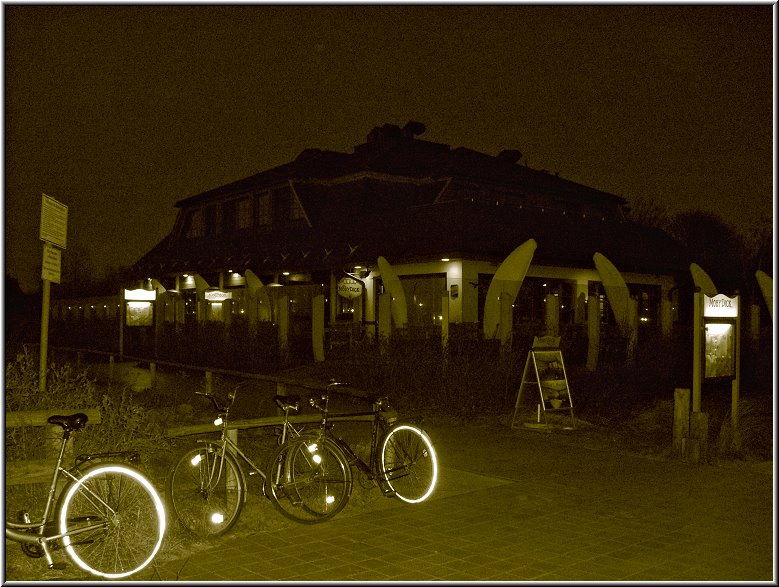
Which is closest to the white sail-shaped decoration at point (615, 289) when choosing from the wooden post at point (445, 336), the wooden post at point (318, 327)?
the wooden post at point (445, 336)

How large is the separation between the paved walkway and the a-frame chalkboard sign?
268 cm

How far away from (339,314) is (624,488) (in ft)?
67.1

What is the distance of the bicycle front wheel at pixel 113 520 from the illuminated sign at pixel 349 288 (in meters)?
18.4

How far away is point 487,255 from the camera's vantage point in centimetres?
2303

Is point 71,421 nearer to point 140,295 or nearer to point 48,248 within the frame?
point 48,248

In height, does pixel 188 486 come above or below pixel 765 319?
below

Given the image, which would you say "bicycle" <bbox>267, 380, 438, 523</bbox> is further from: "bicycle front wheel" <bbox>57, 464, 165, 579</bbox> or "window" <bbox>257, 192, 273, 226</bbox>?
"window" <bbox>257, 192, 273, 226</bbox>

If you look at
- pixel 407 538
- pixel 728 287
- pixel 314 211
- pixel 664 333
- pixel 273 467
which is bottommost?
pixel 407 538

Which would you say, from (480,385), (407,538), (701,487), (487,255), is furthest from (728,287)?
(407,538)

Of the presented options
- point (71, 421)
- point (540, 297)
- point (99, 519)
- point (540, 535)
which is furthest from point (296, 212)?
point (99, 519)

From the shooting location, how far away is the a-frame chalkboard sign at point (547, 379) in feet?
38.4

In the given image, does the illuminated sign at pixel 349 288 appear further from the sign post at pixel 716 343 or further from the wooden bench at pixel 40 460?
the wooden bench at pixel 40 460

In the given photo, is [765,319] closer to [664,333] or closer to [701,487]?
[664,333]

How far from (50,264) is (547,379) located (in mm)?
7149
